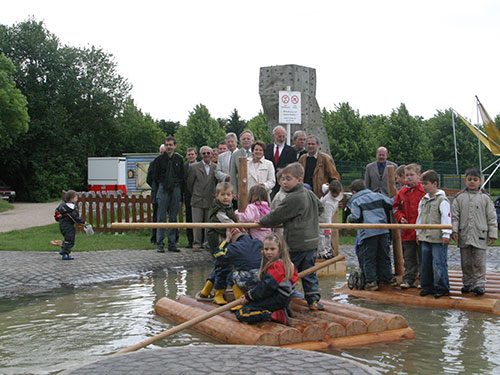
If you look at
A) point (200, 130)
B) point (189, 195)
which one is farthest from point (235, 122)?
point (189, 195)

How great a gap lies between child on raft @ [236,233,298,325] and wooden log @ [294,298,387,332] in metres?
0.84

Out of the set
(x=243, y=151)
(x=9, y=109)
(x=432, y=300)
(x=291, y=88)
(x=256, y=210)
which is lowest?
(x=432, y=300)

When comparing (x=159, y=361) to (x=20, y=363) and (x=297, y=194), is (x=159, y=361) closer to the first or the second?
(x=20, y=363)

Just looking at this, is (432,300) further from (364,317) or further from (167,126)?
(167,126)

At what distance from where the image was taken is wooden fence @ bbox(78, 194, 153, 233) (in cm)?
1755

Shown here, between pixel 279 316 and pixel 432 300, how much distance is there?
9.43 ft

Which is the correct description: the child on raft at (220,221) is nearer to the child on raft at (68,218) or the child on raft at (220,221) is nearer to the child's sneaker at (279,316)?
the child's sneaker at (279,316)

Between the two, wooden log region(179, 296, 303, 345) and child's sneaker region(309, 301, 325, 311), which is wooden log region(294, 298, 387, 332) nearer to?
child's sneaker region(309, 301, 325, 311)

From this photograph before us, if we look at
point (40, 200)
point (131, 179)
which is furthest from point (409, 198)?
point (40, 200)

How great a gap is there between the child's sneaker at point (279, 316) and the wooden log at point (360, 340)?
→ 46 cm

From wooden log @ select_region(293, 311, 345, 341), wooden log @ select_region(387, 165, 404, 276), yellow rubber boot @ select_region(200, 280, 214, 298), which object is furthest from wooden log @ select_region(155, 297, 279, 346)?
wooden log @ select_region(387, 165, 404, 276)

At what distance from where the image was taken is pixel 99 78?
161ft

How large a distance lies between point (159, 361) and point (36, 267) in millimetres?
7135

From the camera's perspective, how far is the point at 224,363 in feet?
15.2
